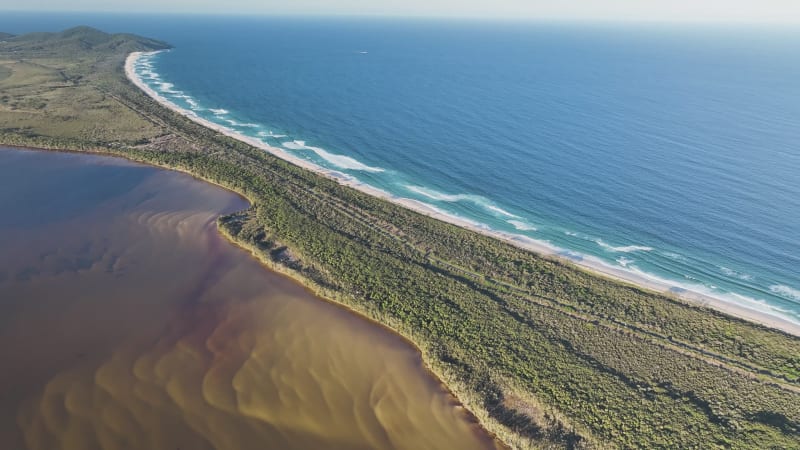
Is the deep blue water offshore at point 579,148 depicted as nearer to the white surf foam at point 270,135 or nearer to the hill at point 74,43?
the white surf foam at point 270,135

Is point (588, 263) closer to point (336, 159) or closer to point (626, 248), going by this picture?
point (626, 248)

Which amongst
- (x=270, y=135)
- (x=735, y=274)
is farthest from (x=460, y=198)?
(x=270, y=135)

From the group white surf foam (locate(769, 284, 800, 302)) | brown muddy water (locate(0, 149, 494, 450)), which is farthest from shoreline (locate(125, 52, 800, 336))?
brown muddy water (locate(0, 149, 494, 450))

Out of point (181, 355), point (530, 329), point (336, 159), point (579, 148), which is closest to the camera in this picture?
point (181, 355)

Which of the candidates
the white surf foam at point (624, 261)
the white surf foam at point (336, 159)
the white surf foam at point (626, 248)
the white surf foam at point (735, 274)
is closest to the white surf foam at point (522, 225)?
the white surf foam at point (626, 248)

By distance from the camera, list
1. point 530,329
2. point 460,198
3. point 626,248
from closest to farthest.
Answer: point 530,329
point 626,248
point 460,198

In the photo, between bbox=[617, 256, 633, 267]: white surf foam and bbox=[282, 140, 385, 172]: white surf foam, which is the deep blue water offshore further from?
bbox=[282, 140, 385, 172]: white surf foam

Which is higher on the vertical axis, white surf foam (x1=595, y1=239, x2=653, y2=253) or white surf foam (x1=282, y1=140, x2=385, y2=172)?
white surf foam (x1=282, y1=140, x2=385, y2=172)
